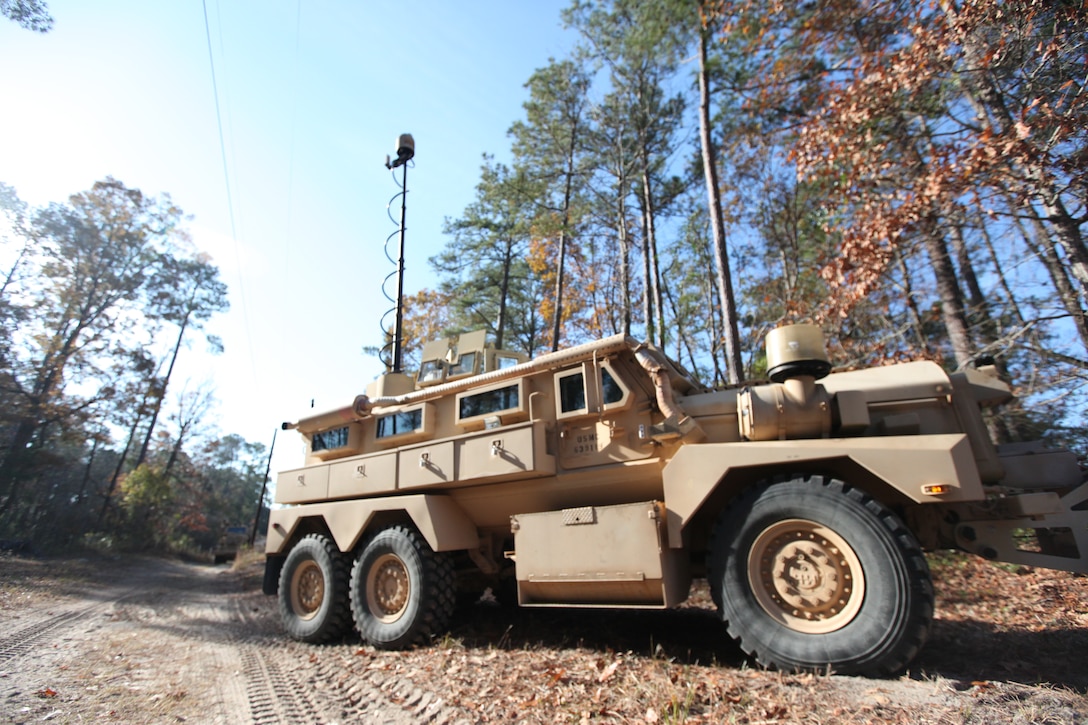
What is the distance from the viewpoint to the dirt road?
122 inches

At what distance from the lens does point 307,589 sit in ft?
23.2

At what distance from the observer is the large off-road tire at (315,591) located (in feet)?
21.0

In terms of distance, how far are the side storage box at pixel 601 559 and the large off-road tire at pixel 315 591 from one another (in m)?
2.68

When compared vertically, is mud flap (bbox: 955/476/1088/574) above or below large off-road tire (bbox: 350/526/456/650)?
above

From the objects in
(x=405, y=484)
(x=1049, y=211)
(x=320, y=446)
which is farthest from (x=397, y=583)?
(x=1049, y=211)

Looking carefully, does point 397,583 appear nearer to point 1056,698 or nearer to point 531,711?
point 531,711

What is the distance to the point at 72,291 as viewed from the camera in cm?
2366

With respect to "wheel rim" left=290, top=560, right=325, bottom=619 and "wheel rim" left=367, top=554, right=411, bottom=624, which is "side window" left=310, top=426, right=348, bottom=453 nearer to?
"wheel rim" left=290, top=560, right=325, bottom=619

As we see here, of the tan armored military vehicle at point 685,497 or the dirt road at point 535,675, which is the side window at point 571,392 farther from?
the dirt road at point 535,675

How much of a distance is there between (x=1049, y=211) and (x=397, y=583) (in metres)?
8.55

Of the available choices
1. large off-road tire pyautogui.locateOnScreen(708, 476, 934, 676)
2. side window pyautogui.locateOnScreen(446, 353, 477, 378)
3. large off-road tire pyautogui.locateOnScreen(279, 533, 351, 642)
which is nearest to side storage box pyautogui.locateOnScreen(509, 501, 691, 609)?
large off-road tire pyautogui.locateOnScreen(708, 476, 934, 676)

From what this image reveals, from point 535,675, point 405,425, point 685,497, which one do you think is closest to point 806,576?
point 685,497

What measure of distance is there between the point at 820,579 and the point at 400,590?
434 cm

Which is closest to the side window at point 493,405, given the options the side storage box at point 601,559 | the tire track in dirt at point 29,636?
the side storage box at point 601,559
